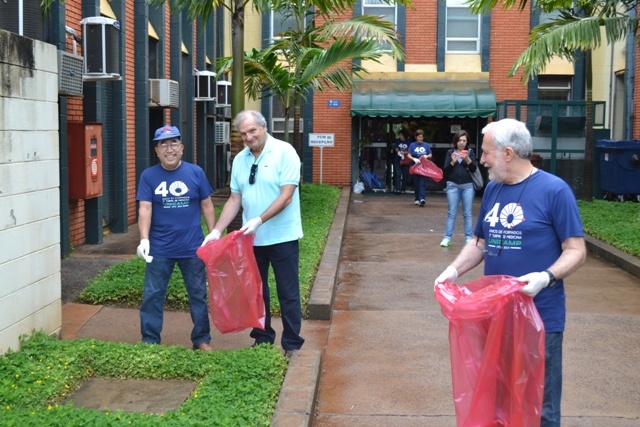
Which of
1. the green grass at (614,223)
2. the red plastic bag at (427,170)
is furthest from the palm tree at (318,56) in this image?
the green grass at (614,223)

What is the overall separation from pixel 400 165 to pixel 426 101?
1.81m

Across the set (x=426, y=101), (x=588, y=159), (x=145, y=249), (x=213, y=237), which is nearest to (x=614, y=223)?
(x=588, y=159)

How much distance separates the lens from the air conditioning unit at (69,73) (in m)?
10.4

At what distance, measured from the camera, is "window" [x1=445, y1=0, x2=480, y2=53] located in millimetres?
25344

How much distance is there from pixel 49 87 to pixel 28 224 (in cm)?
107

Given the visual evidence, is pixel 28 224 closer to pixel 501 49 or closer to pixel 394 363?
pixel 394 363

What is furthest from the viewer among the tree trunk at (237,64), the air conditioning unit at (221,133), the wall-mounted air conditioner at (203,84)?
the air conditioning unit at (221,133)

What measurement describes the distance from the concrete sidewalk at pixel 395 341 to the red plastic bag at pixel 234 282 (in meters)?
0.49

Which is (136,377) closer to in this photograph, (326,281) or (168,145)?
(168,145)

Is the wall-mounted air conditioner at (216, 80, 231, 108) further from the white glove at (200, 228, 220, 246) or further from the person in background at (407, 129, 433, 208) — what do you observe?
the white glove at (200, 228, 220, 246)

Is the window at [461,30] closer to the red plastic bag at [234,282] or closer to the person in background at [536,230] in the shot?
the red plastic bag at [234,282]

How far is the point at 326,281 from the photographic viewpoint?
9.74 metres

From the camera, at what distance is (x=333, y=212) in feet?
58.3

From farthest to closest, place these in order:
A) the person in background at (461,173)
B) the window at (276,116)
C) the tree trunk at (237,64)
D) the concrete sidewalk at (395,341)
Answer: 1. the window at (276,116)
2. the person in background at (461,173)
3. the tree trunk at (237,64)
4. the concrete sidewalk at (395,341)
